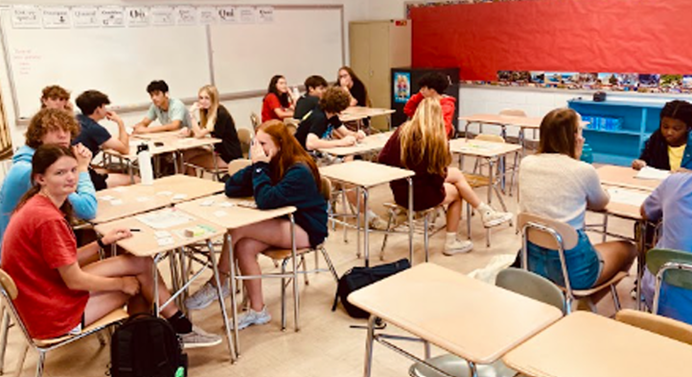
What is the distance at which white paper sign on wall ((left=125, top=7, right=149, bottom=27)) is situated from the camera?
7320 millimetres

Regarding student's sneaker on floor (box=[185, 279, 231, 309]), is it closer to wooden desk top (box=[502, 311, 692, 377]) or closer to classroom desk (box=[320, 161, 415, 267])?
classroom desk (box=[320, 161, 415, 267])

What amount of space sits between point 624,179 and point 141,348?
9.98 ft

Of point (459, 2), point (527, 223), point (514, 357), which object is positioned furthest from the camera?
point (459, 2)

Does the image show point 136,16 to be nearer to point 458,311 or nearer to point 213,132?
point 213,132

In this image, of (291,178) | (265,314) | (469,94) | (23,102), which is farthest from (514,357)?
(469,94)

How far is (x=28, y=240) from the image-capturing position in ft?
8.25

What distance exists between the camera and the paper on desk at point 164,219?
3.15m

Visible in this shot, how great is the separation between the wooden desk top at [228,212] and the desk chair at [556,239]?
1.27 m

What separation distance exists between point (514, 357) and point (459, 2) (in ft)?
26.8

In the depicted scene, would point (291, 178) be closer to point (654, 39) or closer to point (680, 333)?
point (680, 333)

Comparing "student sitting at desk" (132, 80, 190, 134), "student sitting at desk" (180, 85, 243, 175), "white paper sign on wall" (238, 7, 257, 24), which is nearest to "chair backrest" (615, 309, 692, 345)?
"student sitting at desk" (180, 85, 243, 175)

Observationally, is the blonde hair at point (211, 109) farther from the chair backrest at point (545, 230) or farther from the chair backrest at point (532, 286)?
the chair backrest at point (532, 286)

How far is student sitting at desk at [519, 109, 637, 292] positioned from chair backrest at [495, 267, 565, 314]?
0.68 metres

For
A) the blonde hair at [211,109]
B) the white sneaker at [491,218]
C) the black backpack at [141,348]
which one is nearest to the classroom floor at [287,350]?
the black backpack at [141,348]
